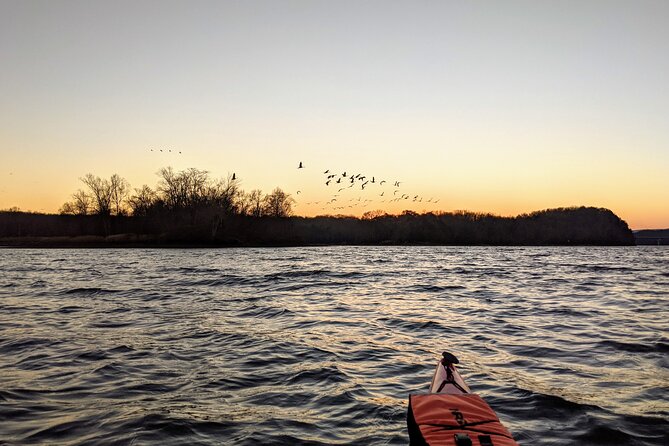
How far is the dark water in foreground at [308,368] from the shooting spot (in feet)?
19.4

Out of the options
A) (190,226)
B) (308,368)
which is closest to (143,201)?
(190,226)

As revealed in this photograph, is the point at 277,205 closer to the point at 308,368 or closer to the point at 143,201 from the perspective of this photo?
the point at 143,201

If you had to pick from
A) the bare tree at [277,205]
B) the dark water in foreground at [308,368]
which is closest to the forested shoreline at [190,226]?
the bare tree at [277,205]

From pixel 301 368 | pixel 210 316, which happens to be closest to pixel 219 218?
pixel 210 316

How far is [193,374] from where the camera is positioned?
327 inches

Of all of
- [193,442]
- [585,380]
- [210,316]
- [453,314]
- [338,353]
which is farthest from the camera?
[453,314]

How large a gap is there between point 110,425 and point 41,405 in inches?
61.1

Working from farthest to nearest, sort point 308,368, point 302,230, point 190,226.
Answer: point 302,230 → point 190,226 → point 308,368

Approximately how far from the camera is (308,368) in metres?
8.80

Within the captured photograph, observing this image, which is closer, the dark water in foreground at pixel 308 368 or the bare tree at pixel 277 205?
the dark water in foreground at pixel 308 368

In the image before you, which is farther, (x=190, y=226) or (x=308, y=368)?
(x=190, y=226)

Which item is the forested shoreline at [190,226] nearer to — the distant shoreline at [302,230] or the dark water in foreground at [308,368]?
the distant shoreline at [302,230]

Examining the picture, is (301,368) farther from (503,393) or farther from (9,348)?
(9,348)

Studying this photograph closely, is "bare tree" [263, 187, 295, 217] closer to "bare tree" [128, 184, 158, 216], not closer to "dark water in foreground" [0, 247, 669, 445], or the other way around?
"bare tree" [128, 184, 158, 216]
